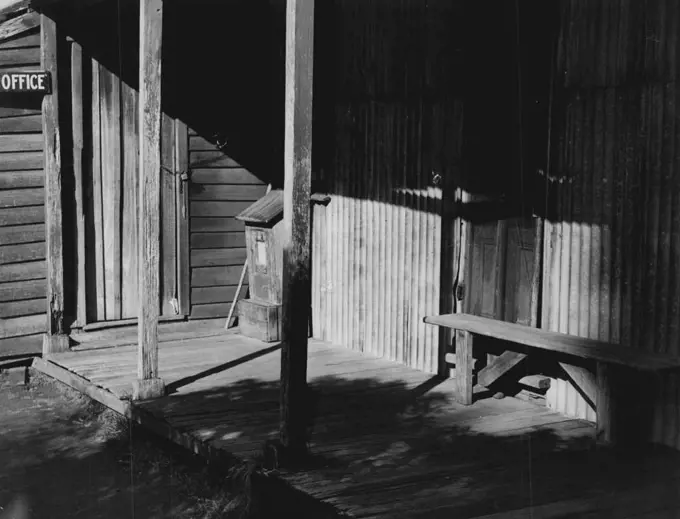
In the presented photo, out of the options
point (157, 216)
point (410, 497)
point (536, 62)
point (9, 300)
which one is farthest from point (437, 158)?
point (9, 300)

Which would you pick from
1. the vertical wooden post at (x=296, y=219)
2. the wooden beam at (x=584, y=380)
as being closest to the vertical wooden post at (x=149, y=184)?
the vertical wooden post at (x=296, y=219)

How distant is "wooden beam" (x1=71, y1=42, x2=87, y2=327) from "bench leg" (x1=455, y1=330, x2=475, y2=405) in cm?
480

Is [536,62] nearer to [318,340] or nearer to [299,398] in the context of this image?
[299,398]

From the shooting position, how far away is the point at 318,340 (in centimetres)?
1079

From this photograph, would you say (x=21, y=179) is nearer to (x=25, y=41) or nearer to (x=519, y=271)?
(x=25, y=41)

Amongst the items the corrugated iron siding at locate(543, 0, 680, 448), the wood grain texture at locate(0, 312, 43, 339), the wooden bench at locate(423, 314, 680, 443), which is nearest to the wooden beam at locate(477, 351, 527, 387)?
the wooden bench at locate(423, 314, 680, 443)

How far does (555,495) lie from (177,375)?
4.49m

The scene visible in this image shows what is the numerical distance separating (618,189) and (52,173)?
6.17 metres

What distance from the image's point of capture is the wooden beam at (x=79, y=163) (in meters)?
10.4

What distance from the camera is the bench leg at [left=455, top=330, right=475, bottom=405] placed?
7566 millimetres

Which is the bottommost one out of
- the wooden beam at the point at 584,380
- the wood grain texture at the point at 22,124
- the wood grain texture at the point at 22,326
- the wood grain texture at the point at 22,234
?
the wood grain texture at the point at 22,326

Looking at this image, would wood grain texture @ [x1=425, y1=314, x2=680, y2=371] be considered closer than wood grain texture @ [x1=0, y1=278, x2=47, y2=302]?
Yes

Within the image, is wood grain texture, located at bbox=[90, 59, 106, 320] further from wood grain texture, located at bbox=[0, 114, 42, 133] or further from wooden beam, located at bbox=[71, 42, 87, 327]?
wood grain texture, located at bbox=[0, 114, 42, 133]

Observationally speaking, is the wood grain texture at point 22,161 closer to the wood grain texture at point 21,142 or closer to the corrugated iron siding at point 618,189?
the wood grain texture at point 21,142
